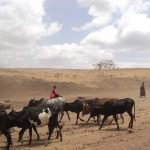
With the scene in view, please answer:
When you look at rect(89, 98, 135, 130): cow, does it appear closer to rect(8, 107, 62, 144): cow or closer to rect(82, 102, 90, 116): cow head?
rect(82, 102, 90, 116): cow head

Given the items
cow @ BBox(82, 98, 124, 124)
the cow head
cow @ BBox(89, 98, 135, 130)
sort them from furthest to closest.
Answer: the cow head, cow @ BBox(82, 98, 124, 124), cow @ BBox(89, 98, 135, 130)

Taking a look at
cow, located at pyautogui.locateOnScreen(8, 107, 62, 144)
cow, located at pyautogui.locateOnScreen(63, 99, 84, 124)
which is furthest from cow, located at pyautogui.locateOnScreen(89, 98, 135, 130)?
cow, located at pyautogui.locateOnScreen(8, 107, 62, 144)

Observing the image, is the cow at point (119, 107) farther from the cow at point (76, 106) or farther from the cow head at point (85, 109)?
the cow at point (76, 106)

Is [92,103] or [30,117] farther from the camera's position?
[92,103]

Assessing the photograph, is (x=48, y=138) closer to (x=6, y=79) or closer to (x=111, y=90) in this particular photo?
(x=6, y=79)

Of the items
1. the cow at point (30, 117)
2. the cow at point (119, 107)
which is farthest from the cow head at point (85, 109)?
the cow at point (30, 117)

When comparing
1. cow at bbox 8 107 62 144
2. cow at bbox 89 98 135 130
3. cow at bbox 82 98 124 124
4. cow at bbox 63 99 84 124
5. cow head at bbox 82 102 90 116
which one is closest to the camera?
cow at bbox 8 107 62 144

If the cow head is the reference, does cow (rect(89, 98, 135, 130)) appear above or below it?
above

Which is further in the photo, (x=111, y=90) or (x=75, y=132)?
(x=111, y=90)

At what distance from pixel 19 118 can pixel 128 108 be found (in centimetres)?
616

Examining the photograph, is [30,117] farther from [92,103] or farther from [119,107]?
[92,103]

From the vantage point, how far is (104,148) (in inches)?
619

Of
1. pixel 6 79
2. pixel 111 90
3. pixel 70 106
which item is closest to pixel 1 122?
pixel 70 106

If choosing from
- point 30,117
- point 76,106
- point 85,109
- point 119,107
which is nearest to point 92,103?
point 85,109
